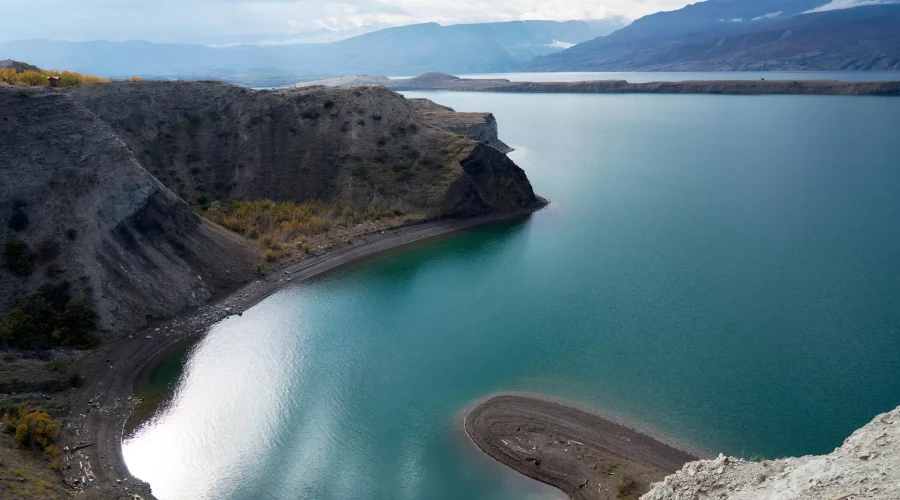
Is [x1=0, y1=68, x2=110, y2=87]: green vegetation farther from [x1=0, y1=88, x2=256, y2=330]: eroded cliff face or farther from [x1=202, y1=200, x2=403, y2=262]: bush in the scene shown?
[x1=202, y1=200, x2=403, y2=262]: bush

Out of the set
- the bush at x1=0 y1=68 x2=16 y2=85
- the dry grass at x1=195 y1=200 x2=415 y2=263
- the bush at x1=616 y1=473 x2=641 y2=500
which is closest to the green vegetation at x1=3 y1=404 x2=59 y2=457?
the dry grass at x1=195 y1=200 x2=415 y2=263

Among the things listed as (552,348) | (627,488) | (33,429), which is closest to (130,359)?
(33,429)

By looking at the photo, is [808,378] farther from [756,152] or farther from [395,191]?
[756,152]

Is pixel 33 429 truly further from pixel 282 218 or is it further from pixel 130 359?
pixel 282 218

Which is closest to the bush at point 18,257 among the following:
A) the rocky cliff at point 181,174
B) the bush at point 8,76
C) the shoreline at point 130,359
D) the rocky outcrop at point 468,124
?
the rocky cliff at point 181,174

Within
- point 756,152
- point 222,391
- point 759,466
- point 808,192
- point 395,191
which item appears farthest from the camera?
point 756,152

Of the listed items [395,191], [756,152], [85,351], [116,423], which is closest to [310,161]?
[395,191]
